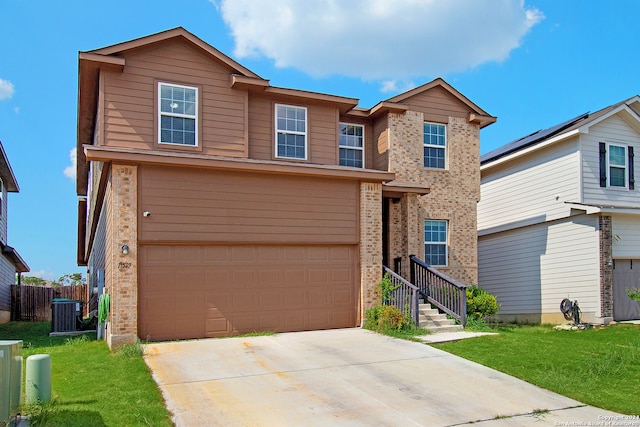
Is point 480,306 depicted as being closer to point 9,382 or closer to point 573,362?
point 573,362

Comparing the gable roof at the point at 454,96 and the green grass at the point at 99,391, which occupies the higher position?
the gable roof at the point at 454,96

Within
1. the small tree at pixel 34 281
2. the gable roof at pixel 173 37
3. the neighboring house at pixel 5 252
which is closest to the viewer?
the gable roof at pixel 173 37

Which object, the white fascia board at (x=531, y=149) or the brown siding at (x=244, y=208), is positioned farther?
the white fascia board at (x=531, y=149)

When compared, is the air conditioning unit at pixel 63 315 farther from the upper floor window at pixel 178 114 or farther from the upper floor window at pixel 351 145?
the upper floor window at pixel 351 145

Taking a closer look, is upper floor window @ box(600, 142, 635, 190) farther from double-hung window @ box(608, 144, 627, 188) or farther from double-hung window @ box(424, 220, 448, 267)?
double-hung window @ box(424, 220, 448, 267)

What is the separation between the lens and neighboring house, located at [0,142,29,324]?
2199 cm

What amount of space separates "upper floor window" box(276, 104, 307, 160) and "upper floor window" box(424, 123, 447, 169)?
437cm

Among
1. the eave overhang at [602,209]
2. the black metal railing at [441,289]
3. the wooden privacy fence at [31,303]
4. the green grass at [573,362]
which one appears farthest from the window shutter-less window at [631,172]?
the wooden privacy fence at [31,303]

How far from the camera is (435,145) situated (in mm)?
18172

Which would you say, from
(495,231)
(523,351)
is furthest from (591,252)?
(523,351)

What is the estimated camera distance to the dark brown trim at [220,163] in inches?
457

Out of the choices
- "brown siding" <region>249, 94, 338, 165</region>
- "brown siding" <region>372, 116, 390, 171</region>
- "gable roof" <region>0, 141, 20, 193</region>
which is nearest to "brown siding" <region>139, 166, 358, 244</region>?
"brown siding" <region>249, 94, 338, 165</region>

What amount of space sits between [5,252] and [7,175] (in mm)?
3298

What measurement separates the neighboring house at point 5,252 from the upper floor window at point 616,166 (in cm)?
2054
